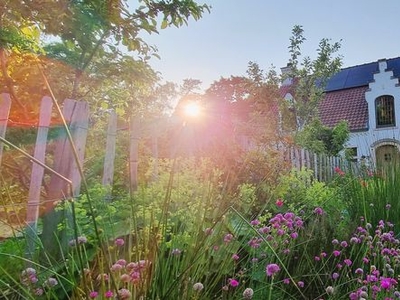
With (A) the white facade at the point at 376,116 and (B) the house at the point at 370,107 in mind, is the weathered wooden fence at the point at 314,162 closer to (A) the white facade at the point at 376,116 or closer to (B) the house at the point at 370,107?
(B) the house at the point at 370,107

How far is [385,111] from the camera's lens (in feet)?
58.6

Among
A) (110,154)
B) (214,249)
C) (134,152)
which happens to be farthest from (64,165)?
(134,152)

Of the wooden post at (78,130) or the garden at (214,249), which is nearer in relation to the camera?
the garden at (214,249)

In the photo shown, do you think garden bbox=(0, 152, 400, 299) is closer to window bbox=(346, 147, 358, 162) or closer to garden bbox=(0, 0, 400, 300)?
garden bbox=(0, 0, 400, 300)

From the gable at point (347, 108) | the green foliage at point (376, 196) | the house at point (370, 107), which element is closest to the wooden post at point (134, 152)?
the green foliage at point (376, 196)

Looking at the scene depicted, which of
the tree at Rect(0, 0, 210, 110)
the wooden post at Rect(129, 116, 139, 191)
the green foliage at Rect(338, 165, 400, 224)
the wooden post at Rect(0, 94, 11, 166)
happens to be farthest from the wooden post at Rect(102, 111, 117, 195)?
the green foliage at Rect(338, 165, 400, 224)

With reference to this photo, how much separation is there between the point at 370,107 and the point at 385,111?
71 cm

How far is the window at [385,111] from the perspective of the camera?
17.7m

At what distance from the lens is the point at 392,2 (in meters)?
6.79

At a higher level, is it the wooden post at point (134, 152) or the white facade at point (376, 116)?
the white facade at point (376, 116)

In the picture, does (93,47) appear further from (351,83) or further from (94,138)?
(351,83)

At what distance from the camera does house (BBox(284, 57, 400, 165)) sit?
17453mm

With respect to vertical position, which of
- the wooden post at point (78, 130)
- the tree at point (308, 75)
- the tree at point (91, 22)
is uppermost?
the tree at point (308, 75)

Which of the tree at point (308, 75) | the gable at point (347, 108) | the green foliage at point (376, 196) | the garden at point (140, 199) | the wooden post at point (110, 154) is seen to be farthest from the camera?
the gable at point (347, 108)
